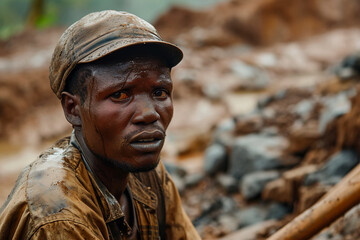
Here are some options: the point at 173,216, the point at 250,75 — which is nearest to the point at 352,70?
the point at 173,216

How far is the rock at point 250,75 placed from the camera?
10625 millimetres

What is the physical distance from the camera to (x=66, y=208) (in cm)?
133

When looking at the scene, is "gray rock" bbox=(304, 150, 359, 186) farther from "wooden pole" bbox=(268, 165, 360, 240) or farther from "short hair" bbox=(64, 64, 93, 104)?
"short hair" bbox=(64, 64, 93, 104)

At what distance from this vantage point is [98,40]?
4.75 ft

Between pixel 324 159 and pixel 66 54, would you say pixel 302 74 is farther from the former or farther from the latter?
pixel 66 54

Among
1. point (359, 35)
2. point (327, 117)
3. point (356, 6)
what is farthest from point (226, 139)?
point (356, 6)

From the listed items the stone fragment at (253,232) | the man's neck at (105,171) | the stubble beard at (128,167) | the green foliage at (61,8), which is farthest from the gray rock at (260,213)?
the green foliage at (61,8)

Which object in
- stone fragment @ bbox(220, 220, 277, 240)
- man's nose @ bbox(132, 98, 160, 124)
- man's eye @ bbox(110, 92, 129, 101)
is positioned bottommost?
stone fragment @ bbox(220, 220, 277, 240)

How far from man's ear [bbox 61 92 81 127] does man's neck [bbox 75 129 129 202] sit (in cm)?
6

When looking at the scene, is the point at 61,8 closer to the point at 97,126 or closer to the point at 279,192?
the point at 279,192

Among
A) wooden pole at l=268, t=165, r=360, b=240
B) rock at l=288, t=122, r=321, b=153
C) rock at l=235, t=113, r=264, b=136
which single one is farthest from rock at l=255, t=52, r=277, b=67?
wooden pole at l=268, t=165, r=360, b=240

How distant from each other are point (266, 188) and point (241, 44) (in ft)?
36.4

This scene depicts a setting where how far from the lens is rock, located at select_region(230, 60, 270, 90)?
10.6 meters

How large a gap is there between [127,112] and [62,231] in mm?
456
